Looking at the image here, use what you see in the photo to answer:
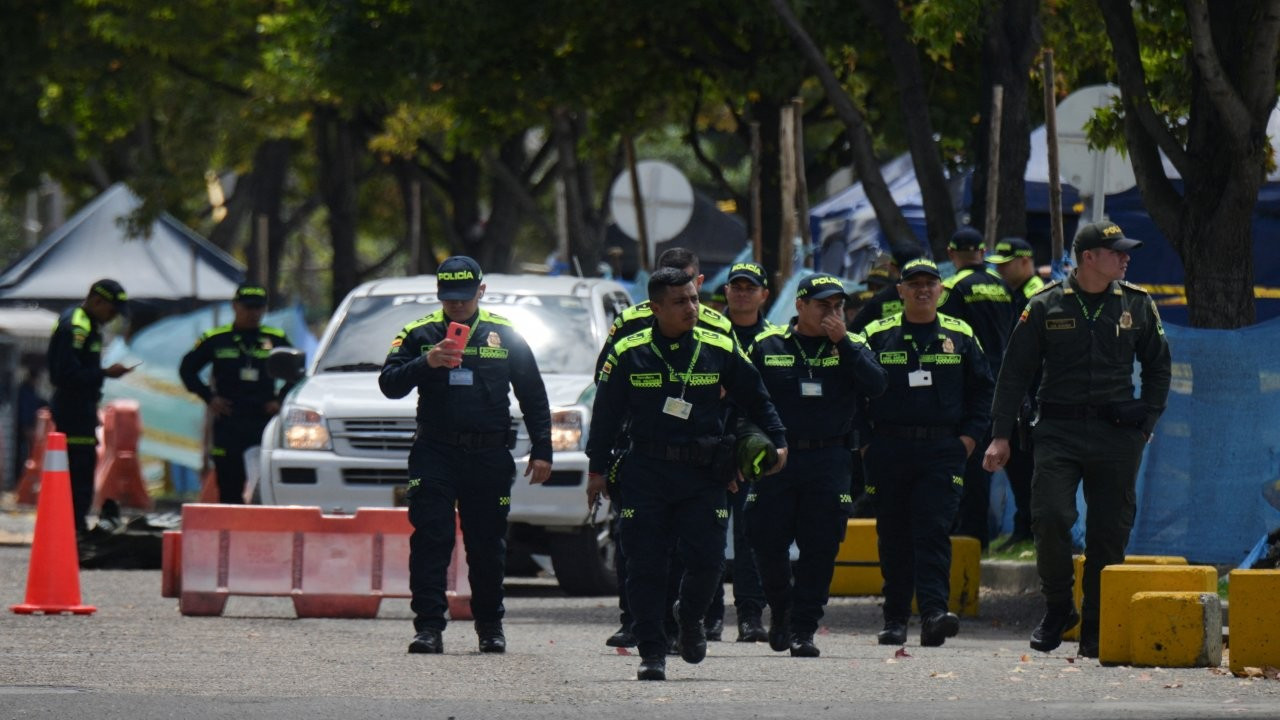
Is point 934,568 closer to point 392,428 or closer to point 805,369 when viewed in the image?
point 805,369

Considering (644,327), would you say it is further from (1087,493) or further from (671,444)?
(1087,493)

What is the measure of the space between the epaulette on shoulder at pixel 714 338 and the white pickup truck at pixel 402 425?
4.29 metres

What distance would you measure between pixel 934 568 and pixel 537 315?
4.69 m

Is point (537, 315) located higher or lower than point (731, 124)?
lower

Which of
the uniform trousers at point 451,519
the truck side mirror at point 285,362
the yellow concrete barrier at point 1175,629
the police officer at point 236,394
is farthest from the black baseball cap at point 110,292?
the yellow concrete barrier at point 1175,629

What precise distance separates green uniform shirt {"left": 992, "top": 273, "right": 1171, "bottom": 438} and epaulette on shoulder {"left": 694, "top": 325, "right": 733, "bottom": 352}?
1.59m

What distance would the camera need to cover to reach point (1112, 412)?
11.0m

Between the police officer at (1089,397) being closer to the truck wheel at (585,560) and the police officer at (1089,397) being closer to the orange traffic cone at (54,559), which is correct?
the truck wheel at (585,560)

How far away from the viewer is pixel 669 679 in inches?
399

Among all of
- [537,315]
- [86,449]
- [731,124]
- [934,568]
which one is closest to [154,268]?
[731,124]

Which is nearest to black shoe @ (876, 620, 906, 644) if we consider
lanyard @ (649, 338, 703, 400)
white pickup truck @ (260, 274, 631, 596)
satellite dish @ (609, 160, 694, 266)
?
lanyard @ (649, 338, 703, 400)

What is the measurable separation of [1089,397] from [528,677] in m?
2.92

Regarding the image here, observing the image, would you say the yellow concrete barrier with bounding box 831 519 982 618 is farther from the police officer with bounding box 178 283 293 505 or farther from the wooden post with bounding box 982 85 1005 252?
the police officer with bounding box 178 283 293 505

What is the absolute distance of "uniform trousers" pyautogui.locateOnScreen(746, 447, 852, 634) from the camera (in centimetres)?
1128
